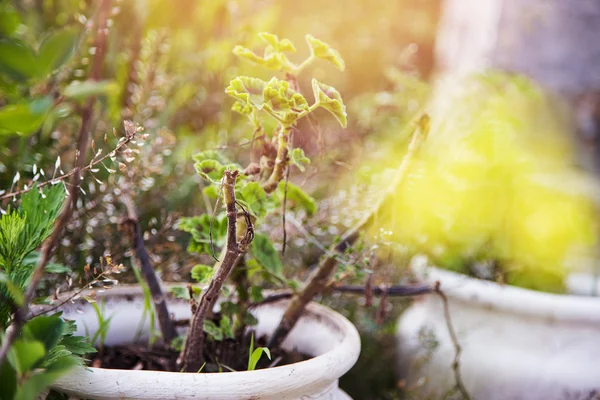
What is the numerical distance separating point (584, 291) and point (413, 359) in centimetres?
49

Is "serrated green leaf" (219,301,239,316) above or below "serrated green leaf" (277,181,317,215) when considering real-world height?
below

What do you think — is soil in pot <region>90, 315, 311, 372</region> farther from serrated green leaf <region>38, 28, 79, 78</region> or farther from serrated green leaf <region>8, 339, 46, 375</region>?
serrated green leaf <region>38, 28, 79, 78</region>

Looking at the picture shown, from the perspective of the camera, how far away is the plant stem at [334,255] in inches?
25.2

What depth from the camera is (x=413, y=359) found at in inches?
38.8

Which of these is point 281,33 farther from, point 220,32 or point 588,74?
point 588,74

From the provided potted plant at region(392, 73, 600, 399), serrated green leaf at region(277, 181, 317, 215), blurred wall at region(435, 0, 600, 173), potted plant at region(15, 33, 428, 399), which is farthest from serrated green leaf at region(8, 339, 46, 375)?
blurred wall at region(435, 0, 600, 173)

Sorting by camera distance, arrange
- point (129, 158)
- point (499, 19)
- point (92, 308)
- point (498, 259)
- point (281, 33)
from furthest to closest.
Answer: point (281, 33) → point (499, 19) → point (498, 259) → point (92, 308) → point (129, 158)

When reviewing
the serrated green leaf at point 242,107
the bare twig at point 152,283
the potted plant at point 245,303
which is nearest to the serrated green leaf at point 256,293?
the potted plant at point 245,303

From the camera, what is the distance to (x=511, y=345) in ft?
2.97

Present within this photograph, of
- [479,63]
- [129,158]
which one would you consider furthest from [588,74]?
[129,158]

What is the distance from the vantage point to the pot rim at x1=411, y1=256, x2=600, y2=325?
891mm

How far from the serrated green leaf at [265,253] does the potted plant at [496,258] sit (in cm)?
21

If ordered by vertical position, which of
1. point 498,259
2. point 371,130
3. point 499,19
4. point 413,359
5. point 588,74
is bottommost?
point 413,359

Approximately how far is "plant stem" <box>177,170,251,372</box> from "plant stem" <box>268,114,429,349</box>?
12 cm
